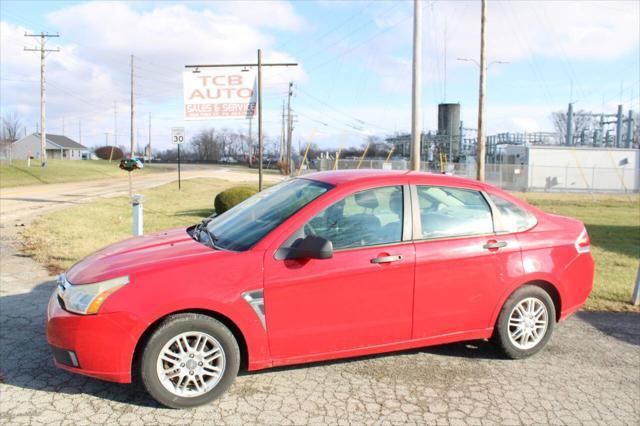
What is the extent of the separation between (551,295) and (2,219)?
1319 centimetres

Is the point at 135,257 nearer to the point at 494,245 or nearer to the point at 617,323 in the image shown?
the point at 494,245

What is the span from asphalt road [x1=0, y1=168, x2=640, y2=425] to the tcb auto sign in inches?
540

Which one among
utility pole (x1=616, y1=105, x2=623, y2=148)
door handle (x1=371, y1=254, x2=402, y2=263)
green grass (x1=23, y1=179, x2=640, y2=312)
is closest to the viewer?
door handle (x1=371, y1=254, x2=402, y2=263)

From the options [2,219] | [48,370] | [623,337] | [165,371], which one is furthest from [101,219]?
[623,337]

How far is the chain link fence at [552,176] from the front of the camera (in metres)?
A: 38.6

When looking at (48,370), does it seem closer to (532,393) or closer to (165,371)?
(165,371)

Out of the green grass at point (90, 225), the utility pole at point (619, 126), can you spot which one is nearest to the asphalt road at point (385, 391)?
the green grass at point (90, 225)

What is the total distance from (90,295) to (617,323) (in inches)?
205

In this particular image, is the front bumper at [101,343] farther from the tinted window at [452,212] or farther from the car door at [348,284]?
the tinted window at [452,212]

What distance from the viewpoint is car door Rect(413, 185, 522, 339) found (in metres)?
4.03

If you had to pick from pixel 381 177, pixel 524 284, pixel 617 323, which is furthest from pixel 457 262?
pixel 617 323

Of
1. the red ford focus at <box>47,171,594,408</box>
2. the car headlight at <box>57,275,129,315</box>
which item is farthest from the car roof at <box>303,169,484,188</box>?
the car headlight at <box>57,275,129,315</box>

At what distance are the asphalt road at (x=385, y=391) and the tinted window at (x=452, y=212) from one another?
43.4 inches

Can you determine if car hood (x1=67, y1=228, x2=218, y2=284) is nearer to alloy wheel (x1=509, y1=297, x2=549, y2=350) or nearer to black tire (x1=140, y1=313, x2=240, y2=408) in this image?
black tire (x1=140, y1=313, x2=240, y2=408)
